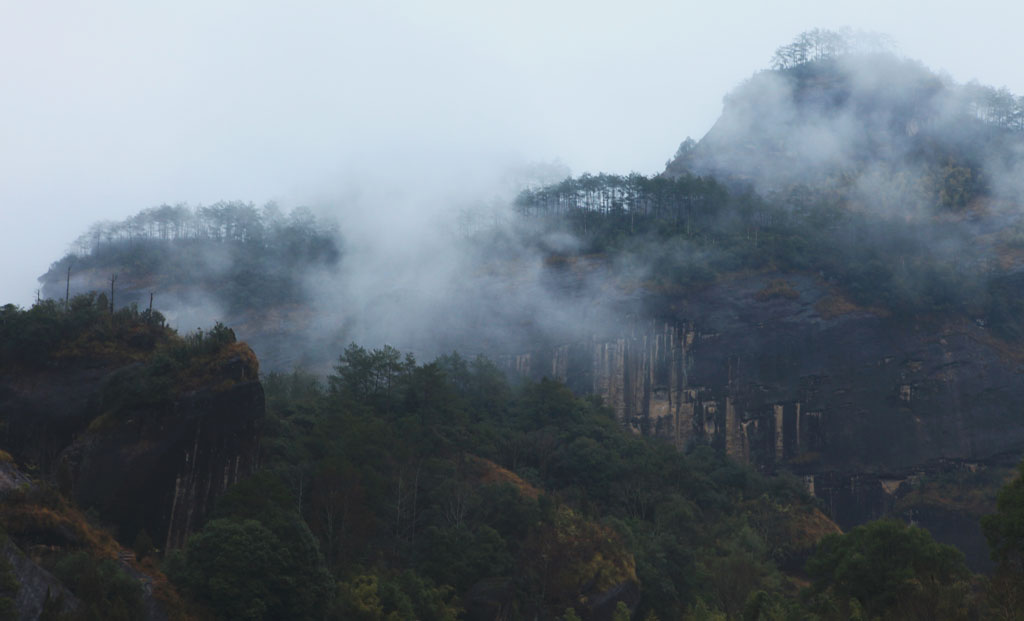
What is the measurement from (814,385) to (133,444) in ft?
174

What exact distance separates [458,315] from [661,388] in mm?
18206

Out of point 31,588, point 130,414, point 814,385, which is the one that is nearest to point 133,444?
point 130,414

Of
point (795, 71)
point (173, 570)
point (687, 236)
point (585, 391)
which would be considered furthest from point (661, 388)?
point (173, 570)

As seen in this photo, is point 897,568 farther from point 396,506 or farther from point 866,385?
point 866,385

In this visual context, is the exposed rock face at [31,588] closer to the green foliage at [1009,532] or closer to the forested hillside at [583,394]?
the forested hillside at [583,394]

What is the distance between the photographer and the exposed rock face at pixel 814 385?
7400 centimetres

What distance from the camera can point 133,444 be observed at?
125ft

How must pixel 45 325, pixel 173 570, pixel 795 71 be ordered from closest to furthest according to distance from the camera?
pixel 173 570
pixel 45 325
pixel 795 71

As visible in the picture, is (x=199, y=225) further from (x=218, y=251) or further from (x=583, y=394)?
(x=583, y=394)

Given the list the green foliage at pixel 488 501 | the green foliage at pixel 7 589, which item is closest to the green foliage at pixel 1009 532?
the green foliage at pixel 488 501

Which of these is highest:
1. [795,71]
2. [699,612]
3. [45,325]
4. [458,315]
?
[795,71]

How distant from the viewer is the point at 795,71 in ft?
342

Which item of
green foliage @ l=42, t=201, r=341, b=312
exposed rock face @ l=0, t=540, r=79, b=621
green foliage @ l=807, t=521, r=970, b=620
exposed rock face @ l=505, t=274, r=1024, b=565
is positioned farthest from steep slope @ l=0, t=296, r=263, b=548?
green foliage @ l=42, t=201, r=341, b=312

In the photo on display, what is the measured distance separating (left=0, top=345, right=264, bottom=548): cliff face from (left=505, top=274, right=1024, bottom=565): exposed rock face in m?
42.2
